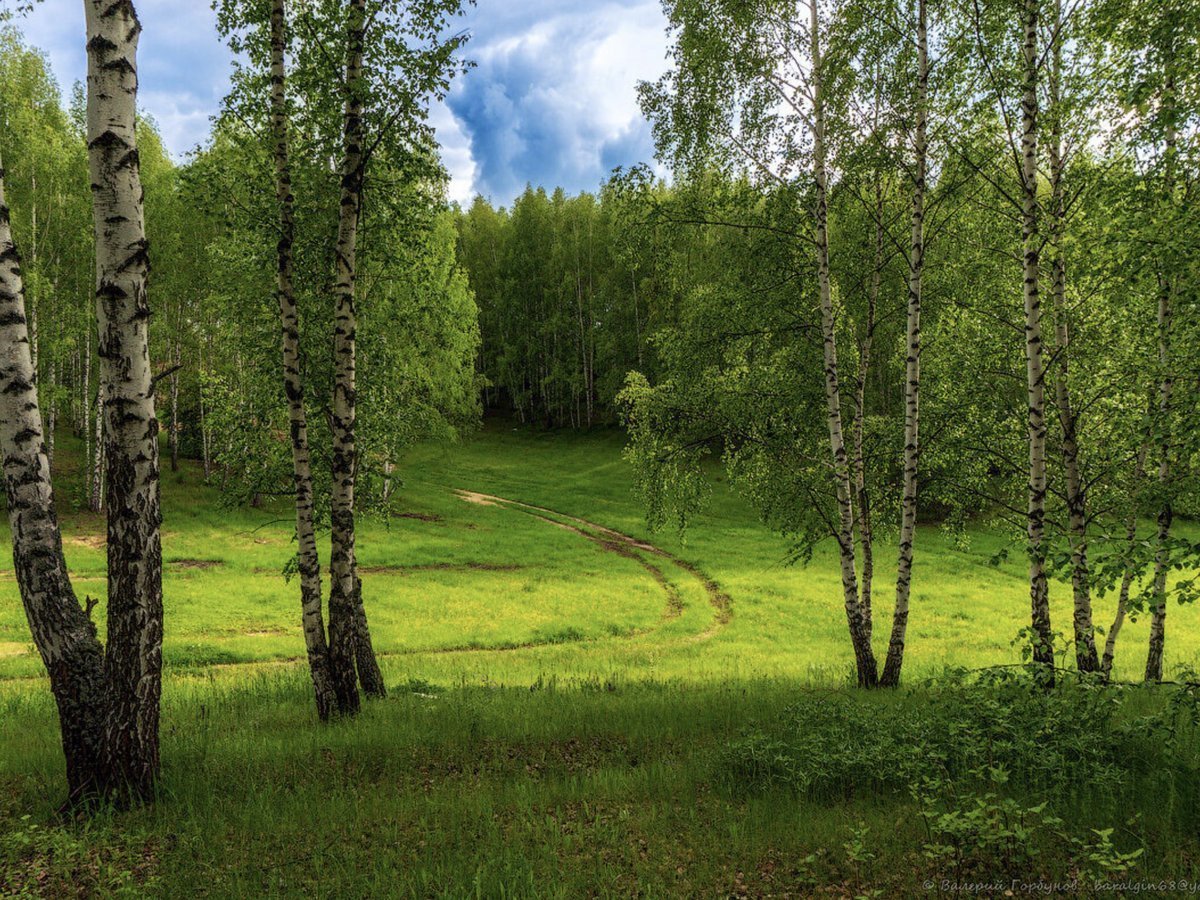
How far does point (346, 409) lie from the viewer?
9.30 m

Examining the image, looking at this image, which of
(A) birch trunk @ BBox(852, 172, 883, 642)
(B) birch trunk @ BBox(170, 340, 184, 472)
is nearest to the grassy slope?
(B) birch trunk @ BBox(170, 340, 184, 472)

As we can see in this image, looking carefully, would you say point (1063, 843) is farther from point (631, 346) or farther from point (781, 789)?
point (631, 346)

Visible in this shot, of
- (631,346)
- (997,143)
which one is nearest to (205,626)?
(997,143)

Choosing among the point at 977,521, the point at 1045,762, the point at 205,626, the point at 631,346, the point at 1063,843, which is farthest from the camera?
the point at 631,346

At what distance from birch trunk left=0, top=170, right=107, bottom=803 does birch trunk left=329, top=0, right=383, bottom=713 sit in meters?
3.32

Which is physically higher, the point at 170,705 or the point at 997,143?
the point at 997,143

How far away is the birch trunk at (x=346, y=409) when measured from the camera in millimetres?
8938

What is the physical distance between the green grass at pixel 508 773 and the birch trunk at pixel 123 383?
1024 millimetres

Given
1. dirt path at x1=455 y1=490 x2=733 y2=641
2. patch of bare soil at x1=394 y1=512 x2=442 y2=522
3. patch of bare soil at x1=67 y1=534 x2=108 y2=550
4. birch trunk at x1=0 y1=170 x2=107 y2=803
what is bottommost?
dirt path at x1=455 y1=490 x2=733 y2=641

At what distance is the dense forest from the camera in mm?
5711

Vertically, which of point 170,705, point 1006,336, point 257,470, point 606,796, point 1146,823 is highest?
point 1006,336

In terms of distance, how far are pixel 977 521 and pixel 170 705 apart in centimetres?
4507

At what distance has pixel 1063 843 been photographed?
4883mm

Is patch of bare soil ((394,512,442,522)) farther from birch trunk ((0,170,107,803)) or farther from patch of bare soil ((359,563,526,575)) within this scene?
birch trunk ((0,170,107,803))
